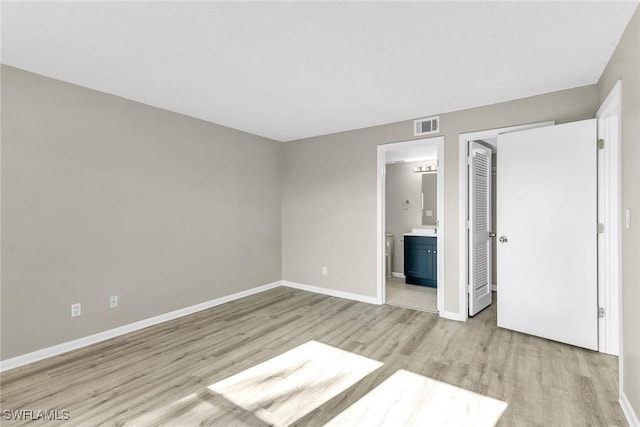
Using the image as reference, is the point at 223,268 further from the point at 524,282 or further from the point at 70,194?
the point at 524,282

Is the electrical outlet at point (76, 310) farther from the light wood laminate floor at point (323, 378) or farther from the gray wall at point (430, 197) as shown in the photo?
the gray wall at point (430, 197)

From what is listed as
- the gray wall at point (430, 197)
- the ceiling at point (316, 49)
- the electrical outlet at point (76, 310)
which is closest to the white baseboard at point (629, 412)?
the ceiling at point (316, 49)

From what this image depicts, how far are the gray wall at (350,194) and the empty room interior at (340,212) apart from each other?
34mm

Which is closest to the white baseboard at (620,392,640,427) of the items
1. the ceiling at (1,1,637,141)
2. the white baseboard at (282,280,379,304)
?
the ceiling at (1,1,637,141)

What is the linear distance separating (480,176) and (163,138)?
3932mm

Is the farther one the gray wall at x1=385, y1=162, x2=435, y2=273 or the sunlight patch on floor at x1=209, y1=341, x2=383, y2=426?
the gray wall at x1=385, y1=162, x2=435, y2=273

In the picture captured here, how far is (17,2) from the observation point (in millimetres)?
1787

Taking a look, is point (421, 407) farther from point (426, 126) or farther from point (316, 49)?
point (426, 126)

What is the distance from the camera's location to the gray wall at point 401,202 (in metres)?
6.10

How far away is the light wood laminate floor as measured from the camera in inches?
77.5

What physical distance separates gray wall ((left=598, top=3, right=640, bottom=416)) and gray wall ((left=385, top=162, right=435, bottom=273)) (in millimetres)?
4007

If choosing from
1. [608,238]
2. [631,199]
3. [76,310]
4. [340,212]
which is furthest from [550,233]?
[76,310]

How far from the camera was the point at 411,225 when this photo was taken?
20.2 feet

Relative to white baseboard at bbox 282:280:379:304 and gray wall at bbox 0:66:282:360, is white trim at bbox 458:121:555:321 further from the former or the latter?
gray wall at bbox 0:66:282:360
